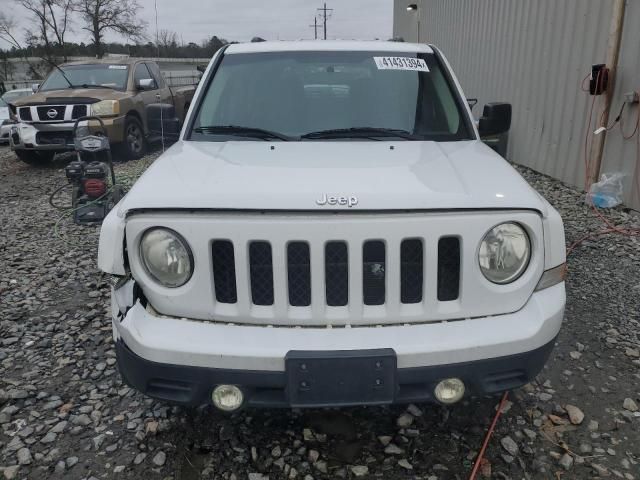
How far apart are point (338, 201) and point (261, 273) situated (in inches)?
15.8

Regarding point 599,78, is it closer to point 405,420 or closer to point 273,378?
point 405,420

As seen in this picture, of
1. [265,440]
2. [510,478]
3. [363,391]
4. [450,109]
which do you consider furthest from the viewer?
[450,109]

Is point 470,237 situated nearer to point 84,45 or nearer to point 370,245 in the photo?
point 370,245

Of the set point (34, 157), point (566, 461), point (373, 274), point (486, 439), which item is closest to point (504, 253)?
point (373, 274)

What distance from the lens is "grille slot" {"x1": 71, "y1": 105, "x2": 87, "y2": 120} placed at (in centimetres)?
892

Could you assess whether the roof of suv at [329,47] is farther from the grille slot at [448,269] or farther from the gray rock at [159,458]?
the gray rock at [159,458]

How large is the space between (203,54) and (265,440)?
38.3 m

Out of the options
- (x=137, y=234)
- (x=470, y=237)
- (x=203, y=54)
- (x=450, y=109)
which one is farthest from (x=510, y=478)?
(x=203, y=54)

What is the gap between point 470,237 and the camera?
6.46 feet

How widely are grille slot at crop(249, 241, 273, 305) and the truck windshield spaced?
1090 mm

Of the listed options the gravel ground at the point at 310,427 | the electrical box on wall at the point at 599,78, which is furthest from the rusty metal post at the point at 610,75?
the gravel ground at the point at 310,427

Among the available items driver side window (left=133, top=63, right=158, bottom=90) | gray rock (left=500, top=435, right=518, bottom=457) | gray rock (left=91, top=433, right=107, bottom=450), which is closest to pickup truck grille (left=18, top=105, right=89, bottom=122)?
driver side window (left=133, top=63, right=158, bottom=90)

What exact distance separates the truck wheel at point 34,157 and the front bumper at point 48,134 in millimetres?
401

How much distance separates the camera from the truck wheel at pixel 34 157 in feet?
31.3
